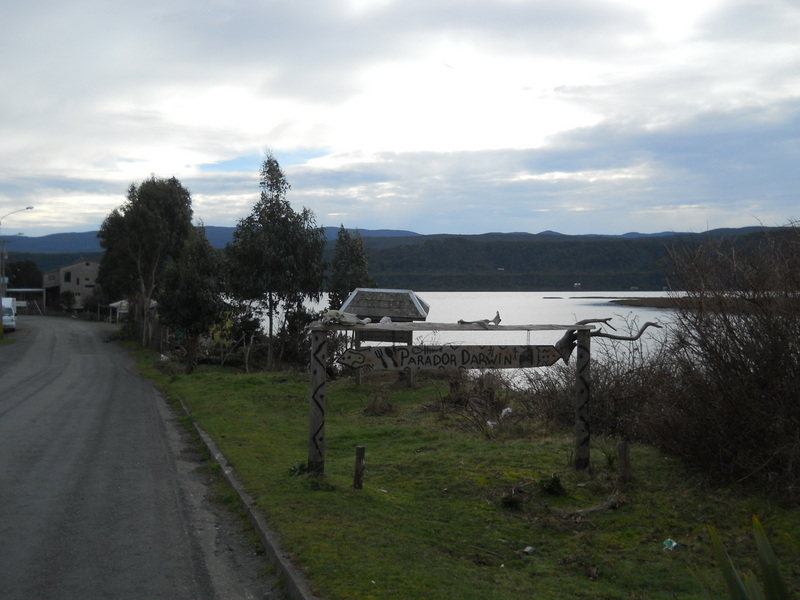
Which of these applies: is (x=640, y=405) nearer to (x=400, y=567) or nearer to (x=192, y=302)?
(x=400, y=567)

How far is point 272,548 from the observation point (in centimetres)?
615

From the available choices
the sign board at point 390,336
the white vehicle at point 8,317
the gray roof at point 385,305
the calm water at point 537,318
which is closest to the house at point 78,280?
the white vehicle at point 8,317

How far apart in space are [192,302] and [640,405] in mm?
18534

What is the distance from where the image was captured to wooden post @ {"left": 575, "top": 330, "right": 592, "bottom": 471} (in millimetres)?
8469

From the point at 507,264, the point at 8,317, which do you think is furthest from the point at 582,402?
the point at 507,264

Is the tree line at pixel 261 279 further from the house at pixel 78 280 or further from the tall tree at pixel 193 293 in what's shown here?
the house at pixel 78 280

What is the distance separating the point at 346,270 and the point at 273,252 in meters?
6.23

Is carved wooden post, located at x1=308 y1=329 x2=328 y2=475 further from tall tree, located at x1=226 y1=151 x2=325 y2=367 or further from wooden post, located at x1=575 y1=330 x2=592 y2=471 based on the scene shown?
tall tree, located at x1=226 y1=151 x2=325 y2=367

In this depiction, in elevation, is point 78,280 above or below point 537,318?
above

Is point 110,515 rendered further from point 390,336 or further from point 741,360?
point 390,336

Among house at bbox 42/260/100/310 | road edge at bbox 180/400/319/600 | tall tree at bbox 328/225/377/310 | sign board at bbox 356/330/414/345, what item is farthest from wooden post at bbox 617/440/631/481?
house at bbox 42/260/100/310

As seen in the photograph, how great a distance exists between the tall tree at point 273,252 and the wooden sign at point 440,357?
1920 cm

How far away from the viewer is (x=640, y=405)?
33.9 ft

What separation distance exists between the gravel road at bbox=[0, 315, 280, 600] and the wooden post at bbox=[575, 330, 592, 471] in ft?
12.9
